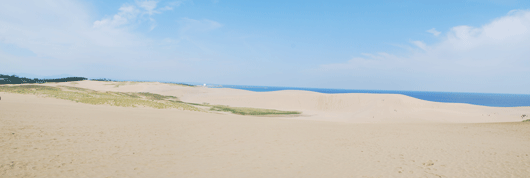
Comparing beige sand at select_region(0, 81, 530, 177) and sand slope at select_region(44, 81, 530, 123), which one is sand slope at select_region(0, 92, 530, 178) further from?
sand slope at select_region(44, 81, 530, 123)

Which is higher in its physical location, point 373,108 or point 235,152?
point 373,108

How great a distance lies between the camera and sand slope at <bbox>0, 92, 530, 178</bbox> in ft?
23.1

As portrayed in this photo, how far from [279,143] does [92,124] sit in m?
9.66

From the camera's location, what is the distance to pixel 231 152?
9453 mm

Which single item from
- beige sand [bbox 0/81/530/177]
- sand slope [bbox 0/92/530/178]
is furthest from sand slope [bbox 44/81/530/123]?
sand slope [bbox 0/92/530/178]

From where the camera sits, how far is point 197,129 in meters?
13.8

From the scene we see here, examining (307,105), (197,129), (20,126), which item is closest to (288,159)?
(197,129)

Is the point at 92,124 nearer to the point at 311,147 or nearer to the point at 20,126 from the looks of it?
the point at 20,126

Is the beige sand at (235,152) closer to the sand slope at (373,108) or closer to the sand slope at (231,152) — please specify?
the sand slope at (231,152)

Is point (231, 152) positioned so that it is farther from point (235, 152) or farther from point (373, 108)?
point (373, 108)

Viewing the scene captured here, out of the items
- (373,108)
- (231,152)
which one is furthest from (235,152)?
(373,108)

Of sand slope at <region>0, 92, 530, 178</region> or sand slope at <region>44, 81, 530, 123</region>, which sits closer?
sand slope at <region>0, 92, 530, 178</region>

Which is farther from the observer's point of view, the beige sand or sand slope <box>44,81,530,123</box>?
sand slope <box>44,81,530,123</box>

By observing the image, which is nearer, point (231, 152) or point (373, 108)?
point (231, 152)
